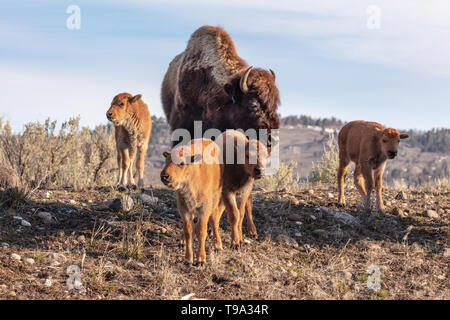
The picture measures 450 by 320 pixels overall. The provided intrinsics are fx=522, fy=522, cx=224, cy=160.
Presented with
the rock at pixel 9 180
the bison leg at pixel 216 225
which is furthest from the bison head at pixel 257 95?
the rock at pixel 9 180

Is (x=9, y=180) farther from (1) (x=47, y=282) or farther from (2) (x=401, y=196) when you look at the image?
(2) (x=401, y=196)

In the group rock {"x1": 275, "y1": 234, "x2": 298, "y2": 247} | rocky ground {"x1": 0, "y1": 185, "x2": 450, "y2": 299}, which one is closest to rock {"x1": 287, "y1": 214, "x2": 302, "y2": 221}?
rocky ground {"x1": 0, "y1": 185, "x2": 450, "y2": 299}

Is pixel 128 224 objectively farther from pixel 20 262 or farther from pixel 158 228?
pixel 20 262

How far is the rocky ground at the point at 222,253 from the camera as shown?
542 cm

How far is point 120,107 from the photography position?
9.95 m

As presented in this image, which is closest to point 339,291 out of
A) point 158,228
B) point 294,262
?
point 294,262

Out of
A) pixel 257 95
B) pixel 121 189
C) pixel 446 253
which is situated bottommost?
pixel 446 253

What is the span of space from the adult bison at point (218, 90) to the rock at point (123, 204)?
205 cm

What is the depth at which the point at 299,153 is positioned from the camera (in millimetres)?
65875

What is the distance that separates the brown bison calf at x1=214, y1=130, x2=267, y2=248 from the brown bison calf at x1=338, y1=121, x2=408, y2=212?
2934 millimetres

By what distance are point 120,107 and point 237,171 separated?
4221 millimetres

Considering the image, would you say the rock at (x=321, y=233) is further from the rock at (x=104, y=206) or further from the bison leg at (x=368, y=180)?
the rock at (x=104, y=206)

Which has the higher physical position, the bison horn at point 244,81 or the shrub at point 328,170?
the bison horn at point 244,81

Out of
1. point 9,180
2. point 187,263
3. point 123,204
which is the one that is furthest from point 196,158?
point 9,180
